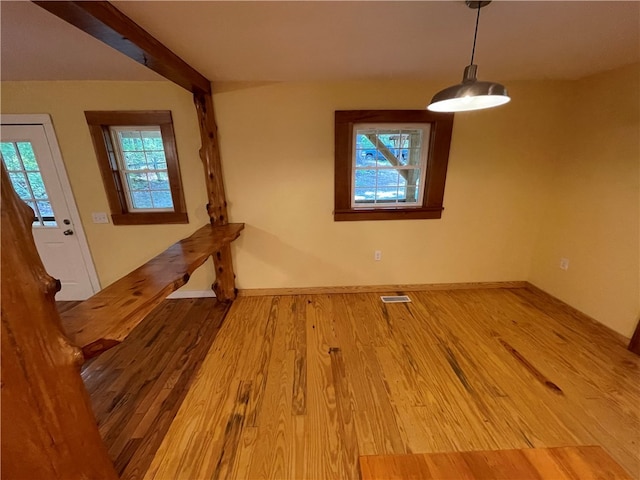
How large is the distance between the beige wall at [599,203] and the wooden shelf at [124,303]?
11.4 ft

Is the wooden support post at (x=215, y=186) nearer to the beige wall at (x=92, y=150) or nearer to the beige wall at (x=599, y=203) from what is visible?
the beige wall at (x=92, y=150)

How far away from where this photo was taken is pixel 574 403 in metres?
1.67

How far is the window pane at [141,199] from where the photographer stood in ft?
9.18

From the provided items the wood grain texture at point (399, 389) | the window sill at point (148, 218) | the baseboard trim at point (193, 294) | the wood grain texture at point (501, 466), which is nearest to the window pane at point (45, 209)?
the window sill at point (148, 218)

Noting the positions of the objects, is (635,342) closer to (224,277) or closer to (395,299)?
(395,299)

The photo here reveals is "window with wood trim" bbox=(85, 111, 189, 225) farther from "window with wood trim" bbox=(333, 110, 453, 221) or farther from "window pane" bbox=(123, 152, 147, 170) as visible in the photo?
"window with wood trim" bbox=(333, 110, 453, 221)

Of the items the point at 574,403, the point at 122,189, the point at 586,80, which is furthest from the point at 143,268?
the point at 586,80

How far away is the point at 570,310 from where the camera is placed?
2.66 metres

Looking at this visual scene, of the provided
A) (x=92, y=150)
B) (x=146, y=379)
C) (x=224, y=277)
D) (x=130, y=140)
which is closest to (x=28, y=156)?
(x=92, y=150)

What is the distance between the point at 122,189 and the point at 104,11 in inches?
76.8

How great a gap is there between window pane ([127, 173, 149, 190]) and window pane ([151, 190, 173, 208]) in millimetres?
114

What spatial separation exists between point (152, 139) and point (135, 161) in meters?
0.30

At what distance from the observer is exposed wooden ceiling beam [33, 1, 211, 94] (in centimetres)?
112

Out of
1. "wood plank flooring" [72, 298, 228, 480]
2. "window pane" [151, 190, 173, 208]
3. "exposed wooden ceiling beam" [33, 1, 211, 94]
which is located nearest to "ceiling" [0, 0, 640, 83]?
"exposed wooden ceiling beam" [33, 1, 211, 94]
